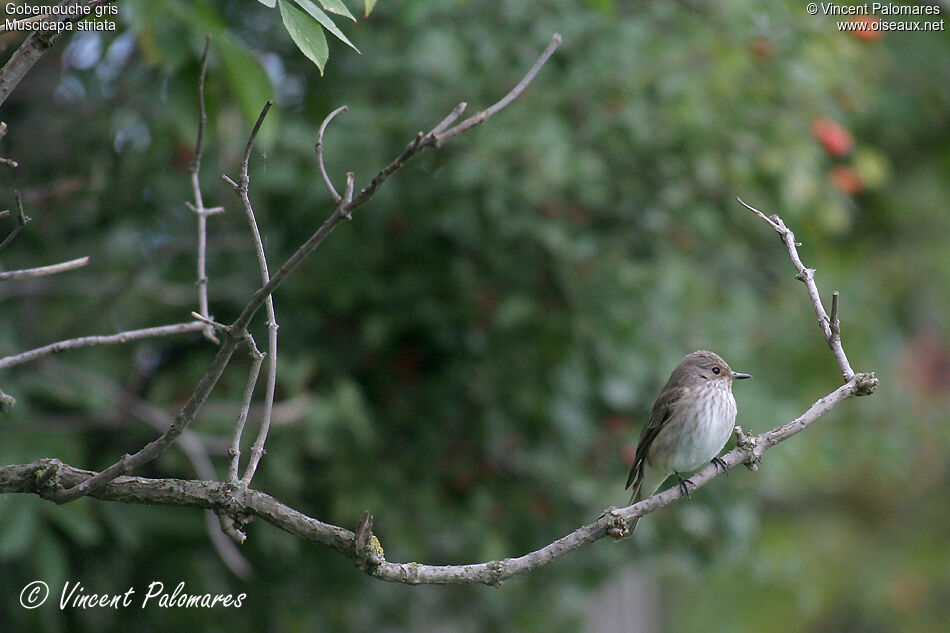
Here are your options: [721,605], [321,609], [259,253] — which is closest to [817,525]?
[721,605]

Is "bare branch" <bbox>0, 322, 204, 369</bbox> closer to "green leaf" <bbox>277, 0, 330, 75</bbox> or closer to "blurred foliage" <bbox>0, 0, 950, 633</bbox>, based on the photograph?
"green leaf" <bbox>277, 0, 330, 75</bbox>

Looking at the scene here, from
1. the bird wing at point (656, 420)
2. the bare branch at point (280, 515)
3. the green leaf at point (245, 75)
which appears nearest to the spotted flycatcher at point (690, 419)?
the bird wing at point (656, 420)

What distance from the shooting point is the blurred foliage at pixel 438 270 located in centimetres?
527

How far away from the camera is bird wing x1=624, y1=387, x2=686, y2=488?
4.12 meters

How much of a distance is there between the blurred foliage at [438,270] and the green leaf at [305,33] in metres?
2.46

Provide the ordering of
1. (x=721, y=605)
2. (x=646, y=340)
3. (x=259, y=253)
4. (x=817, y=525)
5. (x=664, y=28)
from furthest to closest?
1. (x=817, y=525)
2. (x=721, y=605)
3. (x=664, y=28)
4. (x=646, y=340)
5. (x=259, y=253)

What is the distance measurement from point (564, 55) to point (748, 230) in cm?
175

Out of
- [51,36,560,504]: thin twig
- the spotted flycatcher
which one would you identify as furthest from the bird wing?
[51,36,560,504]: thin twig

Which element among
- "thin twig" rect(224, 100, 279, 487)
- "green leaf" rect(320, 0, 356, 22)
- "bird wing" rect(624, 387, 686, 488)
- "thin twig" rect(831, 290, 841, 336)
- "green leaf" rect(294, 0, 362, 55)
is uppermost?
"bird wing" rect(624, 387, 686, 488)

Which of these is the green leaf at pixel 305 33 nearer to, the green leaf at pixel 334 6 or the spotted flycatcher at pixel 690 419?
the green leaf at pixel 334 6

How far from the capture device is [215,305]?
589 cm

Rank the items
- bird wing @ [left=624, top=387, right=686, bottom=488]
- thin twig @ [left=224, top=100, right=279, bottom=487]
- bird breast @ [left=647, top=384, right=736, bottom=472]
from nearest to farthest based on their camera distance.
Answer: thin twig @ [left=224, top=100, right=279, bottom=487] < bird breast @ [left=647, top=384, right=736, bottom=472] < bird wing @ [left=624, top=387, right=686, bottom=488]

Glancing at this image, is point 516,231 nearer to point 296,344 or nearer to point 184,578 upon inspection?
point 296,344

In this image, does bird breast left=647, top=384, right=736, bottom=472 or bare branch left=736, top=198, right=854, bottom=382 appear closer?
bare branch left=736, top=198, right=854, bottom=382
